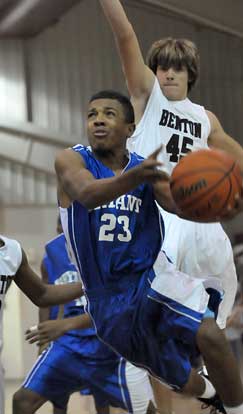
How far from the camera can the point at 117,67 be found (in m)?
15.3

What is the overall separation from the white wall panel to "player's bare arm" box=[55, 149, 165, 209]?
11.1m

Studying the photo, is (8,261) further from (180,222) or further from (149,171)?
(149,171)

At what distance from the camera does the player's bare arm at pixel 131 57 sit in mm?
4422

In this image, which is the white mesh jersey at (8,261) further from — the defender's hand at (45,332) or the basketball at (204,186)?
the basketball at (204,186)

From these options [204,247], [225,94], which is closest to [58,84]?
[225,94]

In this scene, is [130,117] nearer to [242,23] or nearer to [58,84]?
[242,23]

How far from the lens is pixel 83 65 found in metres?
15.2

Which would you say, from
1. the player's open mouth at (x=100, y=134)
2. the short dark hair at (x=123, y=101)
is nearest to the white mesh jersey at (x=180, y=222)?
the short dark hair at (x=123, y=101)

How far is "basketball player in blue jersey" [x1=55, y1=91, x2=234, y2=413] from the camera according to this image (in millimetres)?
3982

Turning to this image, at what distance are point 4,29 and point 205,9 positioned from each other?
357cm

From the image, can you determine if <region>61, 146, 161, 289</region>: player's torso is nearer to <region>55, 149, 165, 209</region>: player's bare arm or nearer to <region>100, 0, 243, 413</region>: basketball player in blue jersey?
<region>55, 149, 165, 209</region>: player's bare arm

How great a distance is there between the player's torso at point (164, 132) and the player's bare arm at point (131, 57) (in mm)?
49

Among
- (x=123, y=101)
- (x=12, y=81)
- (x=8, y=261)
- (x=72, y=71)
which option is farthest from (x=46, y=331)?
(x=72, y=71)

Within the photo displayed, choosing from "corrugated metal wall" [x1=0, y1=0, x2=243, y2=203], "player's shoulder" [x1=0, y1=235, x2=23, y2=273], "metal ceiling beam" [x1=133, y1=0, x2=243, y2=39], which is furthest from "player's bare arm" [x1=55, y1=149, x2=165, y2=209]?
"corrugated metal wall" [x1=0, y1=0, x2=243, y2=203]
